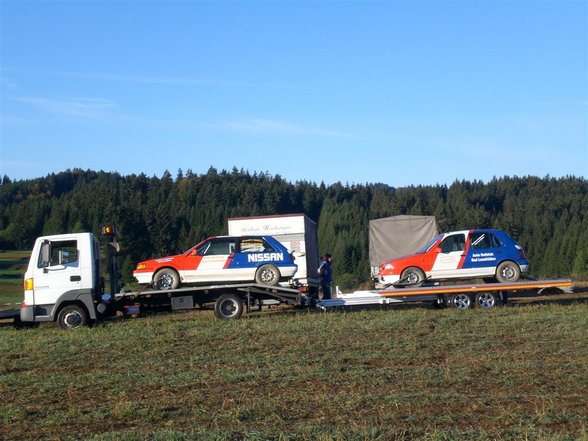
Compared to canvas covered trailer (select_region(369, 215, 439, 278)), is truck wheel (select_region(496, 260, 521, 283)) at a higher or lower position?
lower

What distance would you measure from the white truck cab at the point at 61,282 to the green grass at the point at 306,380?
0.54 metres

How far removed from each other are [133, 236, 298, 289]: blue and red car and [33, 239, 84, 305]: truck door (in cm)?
181

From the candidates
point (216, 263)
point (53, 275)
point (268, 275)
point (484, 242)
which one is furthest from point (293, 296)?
point (53, 275)

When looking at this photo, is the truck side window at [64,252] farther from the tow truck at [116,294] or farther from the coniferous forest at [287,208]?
the coniferous forest at [287,208]

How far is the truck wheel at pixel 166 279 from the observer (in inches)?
722

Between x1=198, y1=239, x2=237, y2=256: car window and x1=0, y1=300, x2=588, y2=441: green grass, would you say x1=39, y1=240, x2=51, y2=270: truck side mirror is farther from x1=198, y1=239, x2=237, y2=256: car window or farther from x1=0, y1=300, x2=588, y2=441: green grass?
x1=198, y1=239, x2=237, y2=256: car window

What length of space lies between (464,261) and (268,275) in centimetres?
526

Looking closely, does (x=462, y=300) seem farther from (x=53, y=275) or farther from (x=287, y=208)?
(x=287, y=208)

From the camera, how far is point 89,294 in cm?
1686

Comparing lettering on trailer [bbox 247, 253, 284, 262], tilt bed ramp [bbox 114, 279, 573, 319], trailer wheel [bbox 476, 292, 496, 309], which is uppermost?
lettering on trailer [bbox 247, 253, 284, 262]

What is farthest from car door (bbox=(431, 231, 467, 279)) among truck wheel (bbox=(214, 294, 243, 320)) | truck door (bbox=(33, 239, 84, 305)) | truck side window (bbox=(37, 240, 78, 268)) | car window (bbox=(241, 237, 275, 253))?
truck side window (bbox=(37, 240, 78, 268))

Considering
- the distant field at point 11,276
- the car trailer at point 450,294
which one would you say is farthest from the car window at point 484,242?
the distant field at point 11,276

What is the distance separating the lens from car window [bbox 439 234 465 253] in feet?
64.1

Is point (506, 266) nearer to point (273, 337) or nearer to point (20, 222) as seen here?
point (273, 337)
